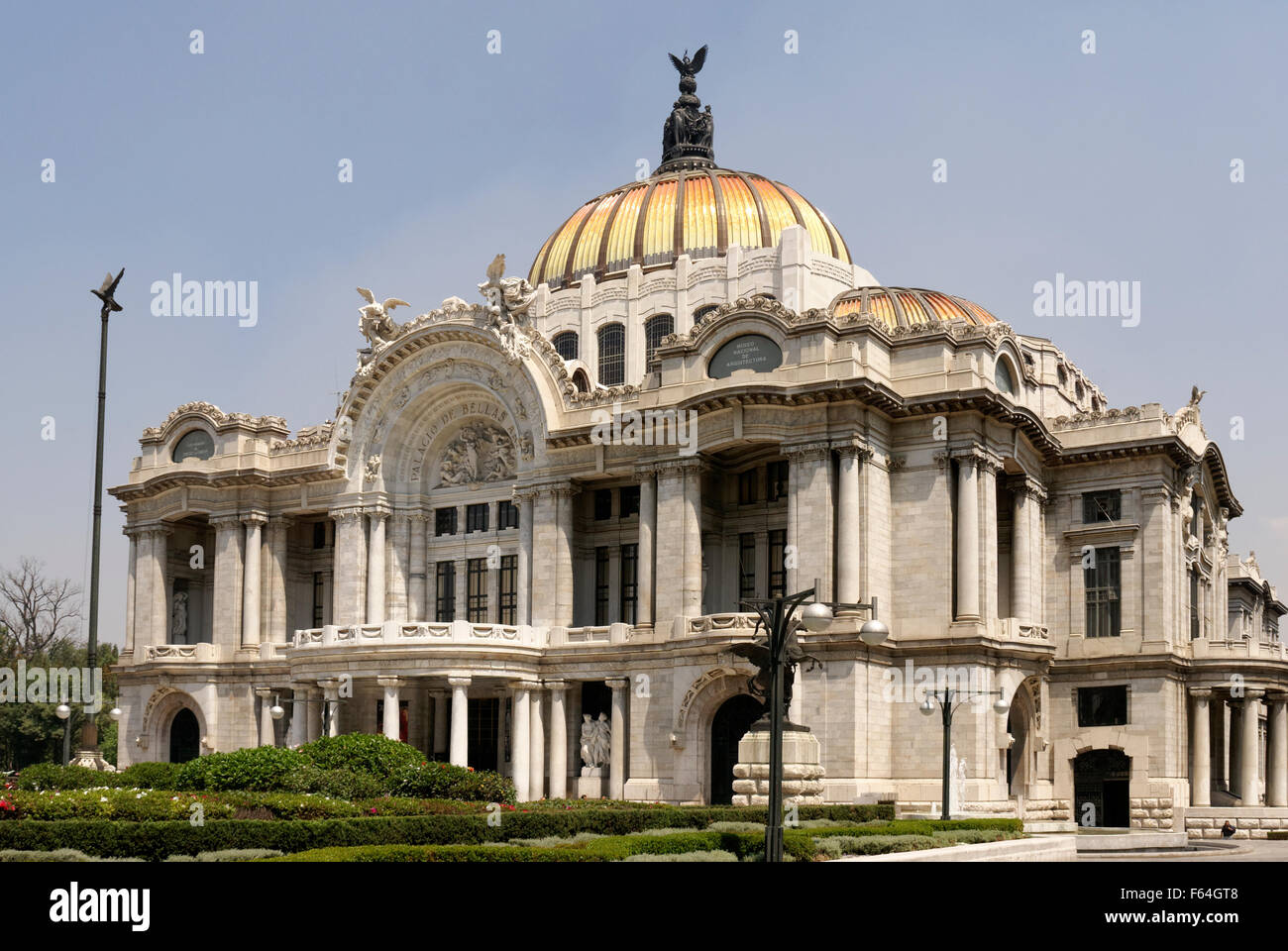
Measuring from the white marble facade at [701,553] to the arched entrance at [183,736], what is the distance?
0.30 meters

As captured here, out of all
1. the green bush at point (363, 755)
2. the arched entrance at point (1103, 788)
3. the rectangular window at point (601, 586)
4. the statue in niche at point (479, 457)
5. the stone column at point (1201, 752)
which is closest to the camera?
the green bush at point (363, 755)

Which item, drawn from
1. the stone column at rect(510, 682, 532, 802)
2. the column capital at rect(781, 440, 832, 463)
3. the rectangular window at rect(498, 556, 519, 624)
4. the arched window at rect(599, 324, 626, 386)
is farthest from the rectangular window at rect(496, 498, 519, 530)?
Answer: the column capital at rect(781, 440, 832, 463)

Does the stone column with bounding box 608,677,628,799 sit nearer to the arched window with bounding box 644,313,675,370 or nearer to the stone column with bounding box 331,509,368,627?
the stone column with bounding box 331,509,368,627

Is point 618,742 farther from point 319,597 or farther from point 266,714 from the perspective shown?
point 319,597

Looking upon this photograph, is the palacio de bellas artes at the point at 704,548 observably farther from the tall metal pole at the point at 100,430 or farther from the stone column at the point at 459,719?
the tall metal pole at the point at 100,430

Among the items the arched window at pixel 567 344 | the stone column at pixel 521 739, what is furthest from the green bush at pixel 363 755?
the arched window at pixel 567 344

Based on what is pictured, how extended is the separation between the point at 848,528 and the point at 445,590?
19.6 metres

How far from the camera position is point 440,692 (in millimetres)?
58844

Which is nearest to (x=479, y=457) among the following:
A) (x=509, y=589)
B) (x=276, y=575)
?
(x=509, y=589)

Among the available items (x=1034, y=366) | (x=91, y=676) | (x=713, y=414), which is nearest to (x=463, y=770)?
(x=91, y=676)

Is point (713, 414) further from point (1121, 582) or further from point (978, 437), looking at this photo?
point (1121, 582)

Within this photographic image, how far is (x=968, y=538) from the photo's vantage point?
164ft

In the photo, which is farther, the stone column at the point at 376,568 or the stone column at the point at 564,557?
the stone column at the point at 376,568

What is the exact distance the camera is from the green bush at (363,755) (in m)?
41.1
